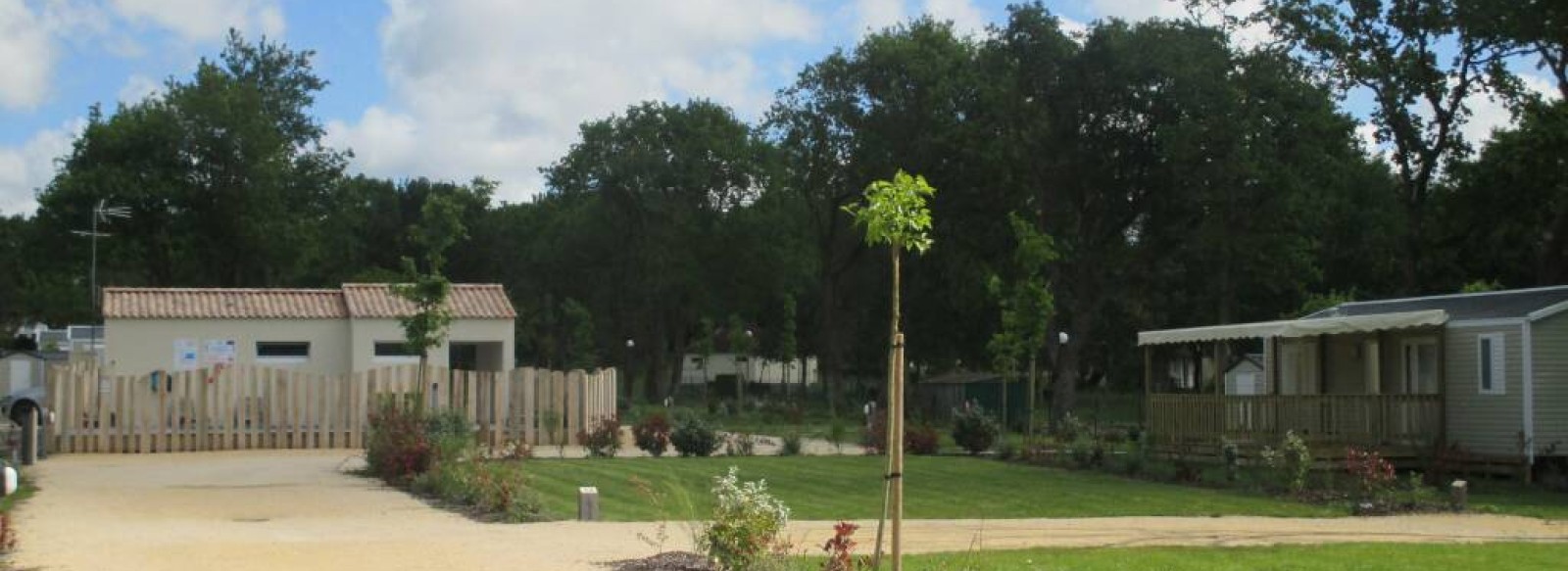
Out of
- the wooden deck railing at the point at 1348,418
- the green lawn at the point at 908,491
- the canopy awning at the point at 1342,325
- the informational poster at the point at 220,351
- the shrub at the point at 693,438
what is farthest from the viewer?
the informational poster at the point at 220,351

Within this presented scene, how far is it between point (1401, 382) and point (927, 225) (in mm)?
19494

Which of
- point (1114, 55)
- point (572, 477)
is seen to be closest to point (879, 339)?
point (1114, 55)

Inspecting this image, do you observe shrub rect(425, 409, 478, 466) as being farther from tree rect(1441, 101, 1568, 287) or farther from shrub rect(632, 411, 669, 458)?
tree rect(1441, 101, 1568, 287)

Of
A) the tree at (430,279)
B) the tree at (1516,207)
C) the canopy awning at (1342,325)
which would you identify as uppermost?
the tree at (1516,207)

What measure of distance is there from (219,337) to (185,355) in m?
0.84

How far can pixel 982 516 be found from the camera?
16.9m

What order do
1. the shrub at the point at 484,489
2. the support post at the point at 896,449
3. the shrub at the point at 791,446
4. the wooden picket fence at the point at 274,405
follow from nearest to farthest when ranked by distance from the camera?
the support post at the point at 896,449, the shrub at the point at 484,489, the wooden picket fence at the point at 274,405, the shrub at the point at 791,446

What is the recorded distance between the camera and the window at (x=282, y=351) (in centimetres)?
3616

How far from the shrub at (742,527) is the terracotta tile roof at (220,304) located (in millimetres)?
27619

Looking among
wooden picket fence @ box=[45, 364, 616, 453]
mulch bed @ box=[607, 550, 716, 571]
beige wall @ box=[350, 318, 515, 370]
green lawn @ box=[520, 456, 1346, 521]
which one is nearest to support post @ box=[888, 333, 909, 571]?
mulch bed @ box=[607, 550, 716, 571]

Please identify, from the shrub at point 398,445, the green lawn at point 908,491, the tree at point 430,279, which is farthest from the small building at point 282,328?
the green lawn at point 908,491

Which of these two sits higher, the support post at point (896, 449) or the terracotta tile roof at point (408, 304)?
the terracotta tile roof at point (408, 304)

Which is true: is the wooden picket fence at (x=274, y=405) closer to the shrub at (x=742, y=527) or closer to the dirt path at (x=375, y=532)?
the dirt path at (x=375, y=532)

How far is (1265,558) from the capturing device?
41.8 ft
